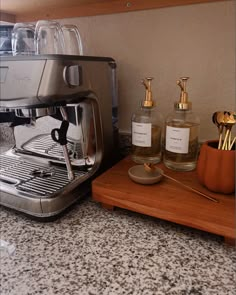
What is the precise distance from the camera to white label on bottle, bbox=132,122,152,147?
0.63m

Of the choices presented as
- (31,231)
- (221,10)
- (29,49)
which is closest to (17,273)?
(31,231)

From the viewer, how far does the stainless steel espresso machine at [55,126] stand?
442 mm

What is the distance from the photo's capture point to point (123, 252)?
42cm

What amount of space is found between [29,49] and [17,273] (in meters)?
0.53

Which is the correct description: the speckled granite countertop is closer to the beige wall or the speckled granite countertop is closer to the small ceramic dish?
the small ceramic dish

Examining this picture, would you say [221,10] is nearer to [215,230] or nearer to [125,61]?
[125,61]

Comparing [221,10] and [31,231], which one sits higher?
[221,10]

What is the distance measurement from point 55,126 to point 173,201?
334 millimetres

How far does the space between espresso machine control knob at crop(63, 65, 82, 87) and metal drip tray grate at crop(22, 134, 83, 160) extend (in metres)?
0.16

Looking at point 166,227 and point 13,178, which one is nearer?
point 166,227

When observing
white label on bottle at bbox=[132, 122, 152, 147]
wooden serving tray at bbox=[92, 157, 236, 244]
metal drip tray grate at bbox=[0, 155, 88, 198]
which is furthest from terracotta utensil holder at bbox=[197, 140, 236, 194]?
metal drip tray grate at bbox=[0, 155, 88, 198]

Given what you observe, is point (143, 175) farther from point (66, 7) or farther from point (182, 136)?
point (66, 7)

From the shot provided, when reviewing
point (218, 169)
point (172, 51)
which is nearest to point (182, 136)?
point (218, 169)

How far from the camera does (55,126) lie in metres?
0.64
